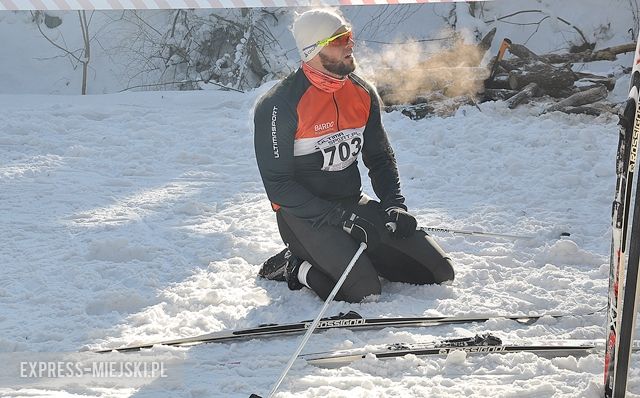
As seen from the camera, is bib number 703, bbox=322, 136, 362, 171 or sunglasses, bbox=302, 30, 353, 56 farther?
bib number 703, bbox=322, 136, 362, 171

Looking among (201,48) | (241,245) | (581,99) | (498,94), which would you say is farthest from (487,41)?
(241,245)

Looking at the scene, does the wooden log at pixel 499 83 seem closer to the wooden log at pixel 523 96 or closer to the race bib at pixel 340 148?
the wooden log at pixel 523 96

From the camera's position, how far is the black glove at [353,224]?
4695 mm

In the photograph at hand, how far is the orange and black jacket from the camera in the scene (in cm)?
462

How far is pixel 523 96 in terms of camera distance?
9273 mm

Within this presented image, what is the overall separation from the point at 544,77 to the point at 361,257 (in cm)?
571

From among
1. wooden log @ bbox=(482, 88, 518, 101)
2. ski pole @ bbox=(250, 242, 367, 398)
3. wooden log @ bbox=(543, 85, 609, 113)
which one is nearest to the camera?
ski pole @ bbox=(250, 242, 367, 398)

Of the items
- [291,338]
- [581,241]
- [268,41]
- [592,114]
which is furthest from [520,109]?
[291,338]

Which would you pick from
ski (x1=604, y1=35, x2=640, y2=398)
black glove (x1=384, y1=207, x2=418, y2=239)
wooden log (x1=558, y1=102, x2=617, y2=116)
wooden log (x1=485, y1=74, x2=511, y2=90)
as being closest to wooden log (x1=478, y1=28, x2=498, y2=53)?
wooden log (x1=485, y1=74, x2=511, y2=90)

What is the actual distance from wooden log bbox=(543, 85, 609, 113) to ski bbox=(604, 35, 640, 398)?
6.15m

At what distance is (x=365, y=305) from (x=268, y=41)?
28.8 feet

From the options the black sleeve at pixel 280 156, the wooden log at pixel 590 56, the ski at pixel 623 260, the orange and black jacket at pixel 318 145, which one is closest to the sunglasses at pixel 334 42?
the orange and black jacket at pixel 318 145

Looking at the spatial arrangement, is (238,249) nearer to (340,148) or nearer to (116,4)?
(340,148)

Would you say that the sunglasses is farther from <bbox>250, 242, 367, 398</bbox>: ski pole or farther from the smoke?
the smoke
